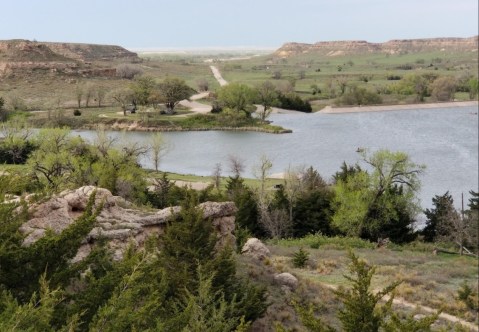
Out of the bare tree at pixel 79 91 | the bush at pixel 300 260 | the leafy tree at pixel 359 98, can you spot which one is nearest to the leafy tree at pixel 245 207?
the bush at pixel 300 260

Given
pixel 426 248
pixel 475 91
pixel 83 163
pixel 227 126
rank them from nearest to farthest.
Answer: pixel 426 248
pixel 83 163
pixel 227 126
pixel 475 91

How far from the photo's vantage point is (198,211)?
12.0 m

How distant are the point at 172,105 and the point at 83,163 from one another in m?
27.8

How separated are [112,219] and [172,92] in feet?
132

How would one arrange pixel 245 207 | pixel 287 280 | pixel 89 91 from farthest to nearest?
pixel 245 207
pixel 89 91
pixel 287 280

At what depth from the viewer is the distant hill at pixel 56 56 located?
1706 cm

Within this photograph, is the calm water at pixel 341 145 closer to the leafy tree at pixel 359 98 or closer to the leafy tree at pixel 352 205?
the leafy tree at pixel 352 205

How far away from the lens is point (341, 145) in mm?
54688

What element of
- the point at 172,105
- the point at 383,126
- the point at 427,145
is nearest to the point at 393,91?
the point at 383,126

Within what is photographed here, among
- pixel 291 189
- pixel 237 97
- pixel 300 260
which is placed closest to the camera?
pixel 300 260

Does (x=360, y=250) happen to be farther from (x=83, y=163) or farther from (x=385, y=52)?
(x=385, y=52)

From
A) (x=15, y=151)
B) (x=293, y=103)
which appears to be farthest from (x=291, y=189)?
(x=293, y=103)

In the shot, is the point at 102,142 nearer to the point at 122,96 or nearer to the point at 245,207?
the point at 122,96

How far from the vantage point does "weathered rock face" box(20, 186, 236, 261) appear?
1259cm
